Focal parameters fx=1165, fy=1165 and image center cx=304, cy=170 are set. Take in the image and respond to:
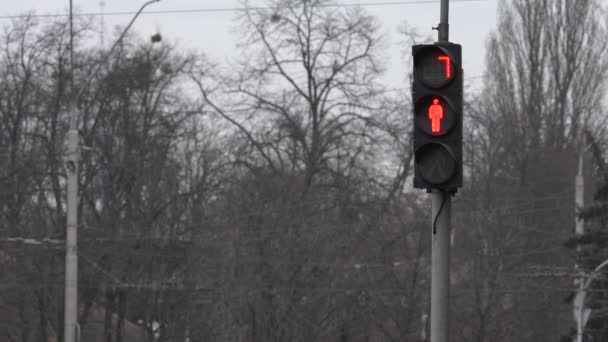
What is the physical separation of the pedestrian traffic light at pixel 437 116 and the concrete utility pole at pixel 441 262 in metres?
0.48

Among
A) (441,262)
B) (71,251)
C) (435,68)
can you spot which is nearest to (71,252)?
(71,251)

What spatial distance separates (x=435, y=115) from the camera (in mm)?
8461

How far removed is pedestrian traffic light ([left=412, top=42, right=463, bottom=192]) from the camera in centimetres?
844

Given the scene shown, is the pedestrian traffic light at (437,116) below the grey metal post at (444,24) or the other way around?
below

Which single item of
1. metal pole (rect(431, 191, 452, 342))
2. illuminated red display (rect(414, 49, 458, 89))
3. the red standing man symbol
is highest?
illuminated red display (rect(414, 49, 458, 89))

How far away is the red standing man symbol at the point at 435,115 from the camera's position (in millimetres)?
8438

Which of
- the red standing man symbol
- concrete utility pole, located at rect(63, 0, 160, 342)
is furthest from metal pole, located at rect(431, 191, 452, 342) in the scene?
concrete utility pole, located at rect(63, 0, 160, 342)

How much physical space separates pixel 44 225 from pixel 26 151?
11.1ft

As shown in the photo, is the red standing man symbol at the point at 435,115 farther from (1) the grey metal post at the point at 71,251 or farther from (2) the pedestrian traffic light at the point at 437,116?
(1) the grey metal post at the point at 71,251

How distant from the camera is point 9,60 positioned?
38312mm

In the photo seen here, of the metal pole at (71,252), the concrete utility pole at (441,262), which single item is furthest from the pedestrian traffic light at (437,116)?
the metal pole at (71,252)

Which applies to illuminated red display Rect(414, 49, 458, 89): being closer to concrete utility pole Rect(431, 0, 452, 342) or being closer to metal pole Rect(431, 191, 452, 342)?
concrete utility pole Rect(431, 0, 452, 342)

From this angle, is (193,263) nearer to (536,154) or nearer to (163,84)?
(163,84)

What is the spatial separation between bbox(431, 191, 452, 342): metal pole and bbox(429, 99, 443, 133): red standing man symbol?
0.73m
